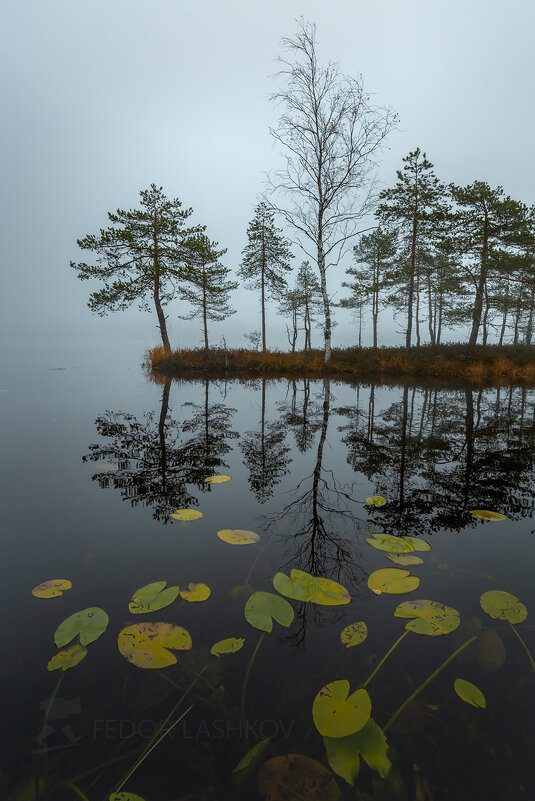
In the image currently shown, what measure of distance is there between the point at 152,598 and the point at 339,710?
1195mm

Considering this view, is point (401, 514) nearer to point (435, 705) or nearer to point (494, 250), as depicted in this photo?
point (435, 705)

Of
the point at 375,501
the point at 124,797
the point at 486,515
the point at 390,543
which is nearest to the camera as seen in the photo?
the point at 124,797

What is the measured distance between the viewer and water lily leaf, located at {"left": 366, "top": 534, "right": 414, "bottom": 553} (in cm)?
255

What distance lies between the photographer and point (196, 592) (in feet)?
6.91

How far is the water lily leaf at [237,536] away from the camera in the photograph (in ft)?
8.81

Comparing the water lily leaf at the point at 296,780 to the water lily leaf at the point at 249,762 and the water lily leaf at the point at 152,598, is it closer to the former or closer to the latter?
the water lily leaf at the point at 249,762

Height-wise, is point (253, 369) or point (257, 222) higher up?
point (257, 222)

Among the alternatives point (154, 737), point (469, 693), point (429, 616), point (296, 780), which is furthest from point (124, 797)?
point (429, 616)

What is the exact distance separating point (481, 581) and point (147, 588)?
2.18m

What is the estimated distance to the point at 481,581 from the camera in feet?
7.29

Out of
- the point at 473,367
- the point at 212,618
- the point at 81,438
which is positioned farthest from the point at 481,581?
the point at 473,367

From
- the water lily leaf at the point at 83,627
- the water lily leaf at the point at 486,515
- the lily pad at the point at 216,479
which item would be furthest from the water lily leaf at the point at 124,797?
the water lily leaf at the point at 486,515

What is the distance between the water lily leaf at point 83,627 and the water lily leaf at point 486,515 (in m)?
3.15

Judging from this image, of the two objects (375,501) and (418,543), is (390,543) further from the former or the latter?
(375,501)
